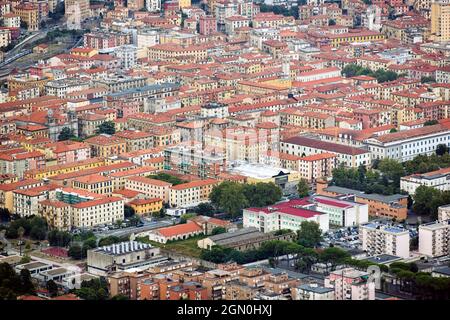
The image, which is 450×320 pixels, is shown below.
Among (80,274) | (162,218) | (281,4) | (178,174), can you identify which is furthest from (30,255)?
(281,4)

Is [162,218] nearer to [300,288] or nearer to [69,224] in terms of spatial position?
[69,224]

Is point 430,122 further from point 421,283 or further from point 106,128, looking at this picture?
point 421,283

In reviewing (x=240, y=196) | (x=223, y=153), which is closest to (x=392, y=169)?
(x=223, y=153)

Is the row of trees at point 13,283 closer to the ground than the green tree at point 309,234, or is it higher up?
higher up

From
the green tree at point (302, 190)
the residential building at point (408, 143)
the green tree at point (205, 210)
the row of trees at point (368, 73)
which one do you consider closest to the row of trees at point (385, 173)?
the residential building at point (408, 143)

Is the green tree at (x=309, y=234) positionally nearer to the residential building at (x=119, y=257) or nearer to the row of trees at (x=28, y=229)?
the residential building at (x=119, y=257)

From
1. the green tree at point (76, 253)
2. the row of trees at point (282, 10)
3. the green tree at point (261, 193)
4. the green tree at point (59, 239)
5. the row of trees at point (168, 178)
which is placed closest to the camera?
the green tree at point (76, 253)
